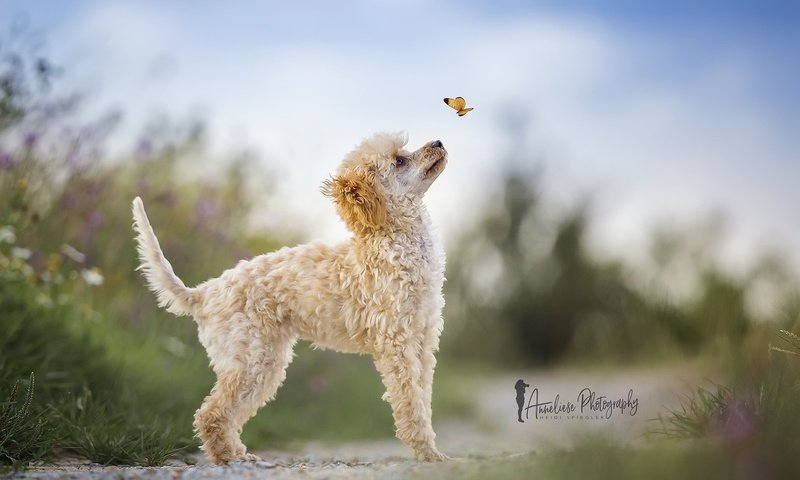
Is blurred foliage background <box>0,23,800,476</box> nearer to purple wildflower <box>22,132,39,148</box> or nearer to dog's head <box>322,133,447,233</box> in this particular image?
purple wildflower <box>22,132,39,148</box>

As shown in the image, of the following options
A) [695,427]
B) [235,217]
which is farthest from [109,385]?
[695,427]

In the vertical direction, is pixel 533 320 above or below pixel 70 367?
above

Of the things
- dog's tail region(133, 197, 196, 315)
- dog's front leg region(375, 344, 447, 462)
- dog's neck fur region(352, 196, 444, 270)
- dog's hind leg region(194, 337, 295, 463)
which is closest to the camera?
dog's front leg region(375, 344, 447, 462)

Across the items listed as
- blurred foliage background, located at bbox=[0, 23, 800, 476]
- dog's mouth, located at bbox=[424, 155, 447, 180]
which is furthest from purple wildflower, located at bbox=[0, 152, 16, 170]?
dog's mouth, located at bbox=[424, 155, 447, 180]

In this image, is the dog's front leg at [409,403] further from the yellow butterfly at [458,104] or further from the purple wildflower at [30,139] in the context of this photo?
the purple wildflower at [30,139]

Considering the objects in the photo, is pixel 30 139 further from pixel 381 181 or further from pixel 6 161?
pixel 381 181

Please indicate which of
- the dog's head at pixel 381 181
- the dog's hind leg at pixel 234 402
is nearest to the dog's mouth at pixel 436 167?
the dog's head at pixel 381 181

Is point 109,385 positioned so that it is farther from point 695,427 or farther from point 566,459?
point 695,427
